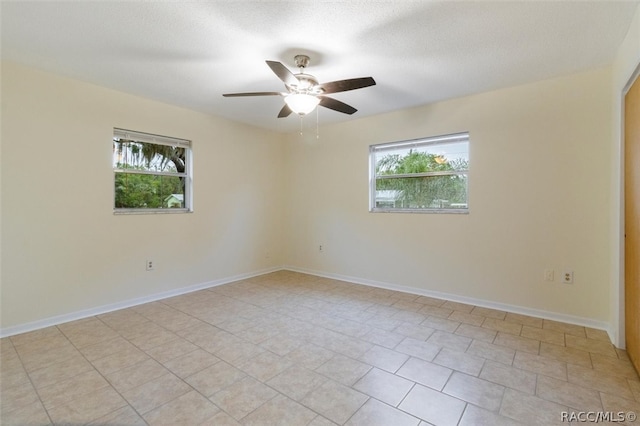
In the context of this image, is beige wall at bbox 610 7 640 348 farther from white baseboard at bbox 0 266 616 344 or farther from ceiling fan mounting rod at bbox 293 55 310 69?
ceiling fan mounting rod at bbox 293 55 310 69

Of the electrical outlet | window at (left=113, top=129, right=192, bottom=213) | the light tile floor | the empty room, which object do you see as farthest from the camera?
window at (left=113, top=129, right=192, bottom=213)

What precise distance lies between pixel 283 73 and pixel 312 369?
2.18 m

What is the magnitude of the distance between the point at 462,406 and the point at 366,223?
277cm

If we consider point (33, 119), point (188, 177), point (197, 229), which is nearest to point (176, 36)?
point (33, 119)

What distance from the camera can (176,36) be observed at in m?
2.22

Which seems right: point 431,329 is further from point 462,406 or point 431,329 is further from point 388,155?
point 388,155

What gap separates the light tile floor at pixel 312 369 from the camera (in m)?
1.67

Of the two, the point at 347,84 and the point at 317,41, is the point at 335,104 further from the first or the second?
the point at 317,41

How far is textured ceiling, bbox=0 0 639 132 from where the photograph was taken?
1.92 m

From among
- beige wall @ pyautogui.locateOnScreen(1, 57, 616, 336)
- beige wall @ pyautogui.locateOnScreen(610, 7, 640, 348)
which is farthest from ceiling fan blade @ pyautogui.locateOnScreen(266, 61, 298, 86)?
beige wall @ pyautogui.locateOnScreen(610, 7, 640, 348)

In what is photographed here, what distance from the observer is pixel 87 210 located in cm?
312

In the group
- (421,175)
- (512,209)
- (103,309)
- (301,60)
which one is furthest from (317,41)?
(103,309)

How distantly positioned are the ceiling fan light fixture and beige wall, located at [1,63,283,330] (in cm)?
209

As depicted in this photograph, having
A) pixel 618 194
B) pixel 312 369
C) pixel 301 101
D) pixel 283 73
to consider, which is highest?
pixel 283 73
